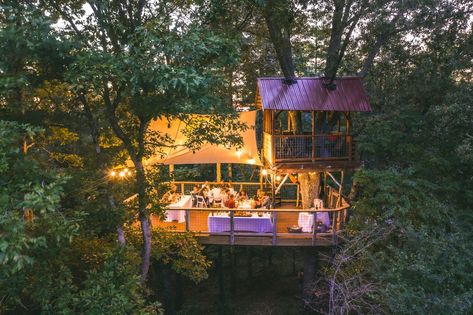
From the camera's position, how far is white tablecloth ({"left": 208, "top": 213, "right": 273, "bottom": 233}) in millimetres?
10883

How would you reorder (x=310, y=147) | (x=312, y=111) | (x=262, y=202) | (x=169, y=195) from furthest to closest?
(x=262, y=202)
(x=310, y=147)
(x=312, y=111)
(x=169, y=195)

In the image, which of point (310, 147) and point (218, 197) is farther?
point (218, 197)

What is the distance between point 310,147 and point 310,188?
6.67 ft

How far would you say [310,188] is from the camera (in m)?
13.2

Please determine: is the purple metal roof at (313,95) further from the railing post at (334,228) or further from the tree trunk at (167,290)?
the tree trunk at (167,290)

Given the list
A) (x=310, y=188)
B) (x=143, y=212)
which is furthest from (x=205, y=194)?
(x=143, y=212)

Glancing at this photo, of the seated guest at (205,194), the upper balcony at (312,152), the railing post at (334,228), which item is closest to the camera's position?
the railing post at (334,228)

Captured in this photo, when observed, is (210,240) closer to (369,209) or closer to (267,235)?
(267,235)

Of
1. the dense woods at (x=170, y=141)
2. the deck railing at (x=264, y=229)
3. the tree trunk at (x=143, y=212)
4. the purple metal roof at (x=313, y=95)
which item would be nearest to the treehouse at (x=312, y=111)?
the purple metal roof at (x=313, y=95)

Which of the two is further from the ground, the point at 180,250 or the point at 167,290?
the point at 180,250

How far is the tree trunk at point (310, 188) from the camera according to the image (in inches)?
519

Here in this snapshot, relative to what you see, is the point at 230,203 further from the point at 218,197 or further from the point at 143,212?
the point at 143,212

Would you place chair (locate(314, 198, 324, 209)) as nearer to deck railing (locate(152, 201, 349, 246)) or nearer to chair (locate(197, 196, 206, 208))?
deck railing (locate(152, 201, 349, 246))

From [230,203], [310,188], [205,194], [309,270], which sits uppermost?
[310,188]
